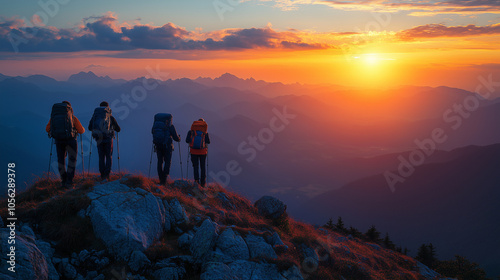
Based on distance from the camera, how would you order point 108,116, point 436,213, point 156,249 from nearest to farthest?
point 156,249 < point 108,116 < point 436,213

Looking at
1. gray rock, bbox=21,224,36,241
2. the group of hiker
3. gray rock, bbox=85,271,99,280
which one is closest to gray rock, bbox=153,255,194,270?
gray rock, bbox=85,271,99,280

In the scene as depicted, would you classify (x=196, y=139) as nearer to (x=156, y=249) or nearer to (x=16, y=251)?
(x=156, y=249)

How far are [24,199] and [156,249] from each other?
17.0ft

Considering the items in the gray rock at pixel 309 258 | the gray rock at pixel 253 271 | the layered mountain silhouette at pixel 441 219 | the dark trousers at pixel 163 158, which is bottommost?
the layered mountain silhouette at pixel 441 219

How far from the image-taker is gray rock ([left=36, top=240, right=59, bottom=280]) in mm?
6852

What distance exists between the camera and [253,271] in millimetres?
8211

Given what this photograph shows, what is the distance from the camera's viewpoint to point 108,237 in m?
7.91

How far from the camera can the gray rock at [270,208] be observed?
48.1 ft

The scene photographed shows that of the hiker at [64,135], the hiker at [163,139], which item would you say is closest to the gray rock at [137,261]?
the hiker at [64,135]

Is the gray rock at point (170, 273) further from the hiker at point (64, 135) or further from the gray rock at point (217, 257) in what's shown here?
the hiker at point (64, 135)

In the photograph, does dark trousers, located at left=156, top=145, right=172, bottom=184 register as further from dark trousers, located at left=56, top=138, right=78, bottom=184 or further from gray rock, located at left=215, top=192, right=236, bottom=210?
dark trousers, located at left=56, top=138, right=78, bottom=184

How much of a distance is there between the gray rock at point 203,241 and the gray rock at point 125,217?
125 cm

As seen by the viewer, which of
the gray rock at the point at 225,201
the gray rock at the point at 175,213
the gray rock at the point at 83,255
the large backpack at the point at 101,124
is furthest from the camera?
the gray rock at the point at 225,201

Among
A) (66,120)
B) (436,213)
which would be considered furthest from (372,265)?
(436,213)
